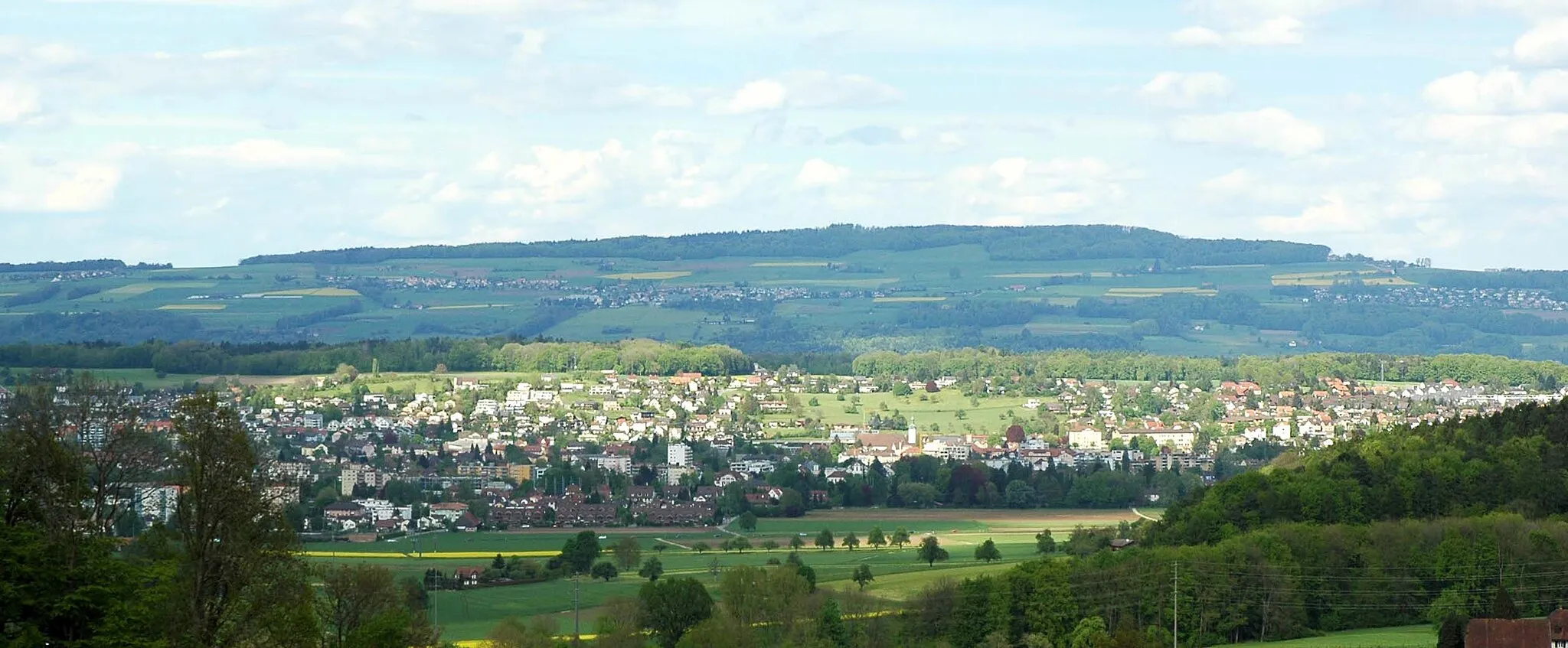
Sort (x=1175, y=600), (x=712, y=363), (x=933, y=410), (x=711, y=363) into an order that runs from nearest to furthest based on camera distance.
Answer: (x=1175, y=600)
(x=933, y=410)
(x=711, y=363)
(x=712, y=363)

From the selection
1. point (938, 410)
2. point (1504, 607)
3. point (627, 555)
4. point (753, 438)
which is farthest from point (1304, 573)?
point (938, 410)

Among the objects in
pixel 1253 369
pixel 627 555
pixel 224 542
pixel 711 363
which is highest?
pixel 224 542

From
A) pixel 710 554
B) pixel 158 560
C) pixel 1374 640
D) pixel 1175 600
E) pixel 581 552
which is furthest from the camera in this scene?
pixel 710 554

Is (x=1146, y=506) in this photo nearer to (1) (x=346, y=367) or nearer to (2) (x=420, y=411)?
(2) (x=420, y=411)

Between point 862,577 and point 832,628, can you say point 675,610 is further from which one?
point 862,577

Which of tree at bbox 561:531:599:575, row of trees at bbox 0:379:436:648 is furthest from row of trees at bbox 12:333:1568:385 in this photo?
row of trees at bbox 0:379:436:648

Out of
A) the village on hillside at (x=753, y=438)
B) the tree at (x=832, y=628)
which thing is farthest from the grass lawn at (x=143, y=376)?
the tree at (x=832, y=628)

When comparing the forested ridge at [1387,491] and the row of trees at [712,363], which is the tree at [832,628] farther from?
the row of trees at [712,363]
